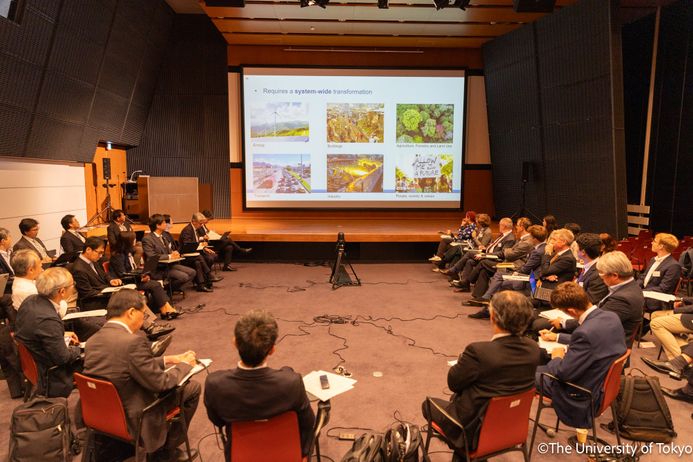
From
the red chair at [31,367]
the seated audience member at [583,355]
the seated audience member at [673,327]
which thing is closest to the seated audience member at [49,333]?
the red chair at [31,367]

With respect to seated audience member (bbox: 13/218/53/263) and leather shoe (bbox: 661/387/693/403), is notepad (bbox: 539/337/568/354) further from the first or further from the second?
seated audience member (bbox: 13/218/53/263)

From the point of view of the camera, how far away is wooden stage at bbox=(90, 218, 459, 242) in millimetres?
9578

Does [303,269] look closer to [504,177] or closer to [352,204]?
[352,204]

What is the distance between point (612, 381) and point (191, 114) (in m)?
11.2

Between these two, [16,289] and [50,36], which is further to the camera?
[50,36]

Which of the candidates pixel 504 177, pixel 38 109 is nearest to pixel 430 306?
pixel 504 177

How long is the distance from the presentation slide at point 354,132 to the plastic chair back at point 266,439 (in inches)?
363

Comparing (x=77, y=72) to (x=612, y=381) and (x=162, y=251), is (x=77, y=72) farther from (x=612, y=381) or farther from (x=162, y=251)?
(x=612, y=381)

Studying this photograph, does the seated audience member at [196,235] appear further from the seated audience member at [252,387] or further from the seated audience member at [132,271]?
the seated audience member at [252,387]

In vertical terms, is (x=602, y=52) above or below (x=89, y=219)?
above

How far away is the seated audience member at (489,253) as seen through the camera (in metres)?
6.99

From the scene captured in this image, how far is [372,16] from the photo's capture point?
943 cm

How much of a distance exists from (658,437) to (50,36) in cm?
864

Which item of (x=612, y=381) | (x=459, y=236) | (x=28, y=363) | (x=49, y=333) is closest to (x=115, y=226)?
(x=28, y=363)
